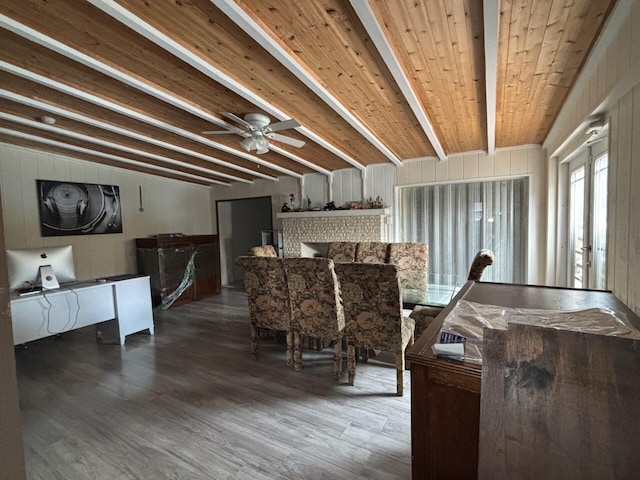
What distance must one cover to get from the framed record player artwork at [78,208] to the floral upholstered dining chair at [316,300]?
12.8ft

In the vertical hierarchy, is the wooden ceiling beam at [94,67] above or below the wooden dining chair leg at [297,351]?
above

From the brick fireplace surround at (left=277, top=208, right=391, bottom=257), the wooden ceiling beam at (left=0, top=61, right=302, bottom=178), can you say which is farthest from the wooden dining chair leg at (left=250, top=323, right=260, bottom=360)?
the brick fireplace surround at (left=277, top=208, right=391, bottom=257)

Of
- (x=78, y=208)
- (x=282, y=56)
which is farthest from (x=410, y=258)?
(x=78, y=208)

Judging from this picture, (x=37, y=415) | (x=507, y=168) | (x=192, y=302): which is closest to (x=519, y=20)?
(x=507, y=168)

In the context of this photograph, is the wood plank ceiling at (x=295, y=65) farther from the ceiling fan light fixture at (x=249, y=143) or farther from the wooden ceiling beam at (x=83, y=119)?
the ceiling fan light fixture at (x=249, y=143)

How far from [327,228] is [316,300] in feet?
9.70

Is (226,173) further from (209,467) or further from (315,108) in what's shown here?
(209,467)

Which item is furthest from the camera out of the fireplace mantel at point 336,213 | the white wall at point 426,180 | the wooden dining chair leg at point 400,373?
the fireplace mantel at point 336,213

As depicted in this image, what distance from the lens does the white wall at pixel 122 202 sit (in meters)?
3.89

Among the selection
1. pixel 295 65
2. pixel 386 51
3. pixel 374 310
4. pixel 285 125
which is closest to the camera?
pixel 386 51

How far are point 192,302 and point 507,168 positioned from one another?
18.3 ft

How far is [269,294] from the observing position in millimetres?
2799

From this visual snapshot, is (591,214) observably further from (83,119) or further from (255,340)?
(83,119)

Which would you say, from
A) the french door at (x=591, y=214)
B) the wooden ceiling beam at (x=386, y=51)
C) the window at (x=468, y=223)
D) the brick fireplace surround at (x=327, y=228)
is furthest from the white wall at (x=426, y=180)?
the wooden ceiling beam at (x=386, y=51)
